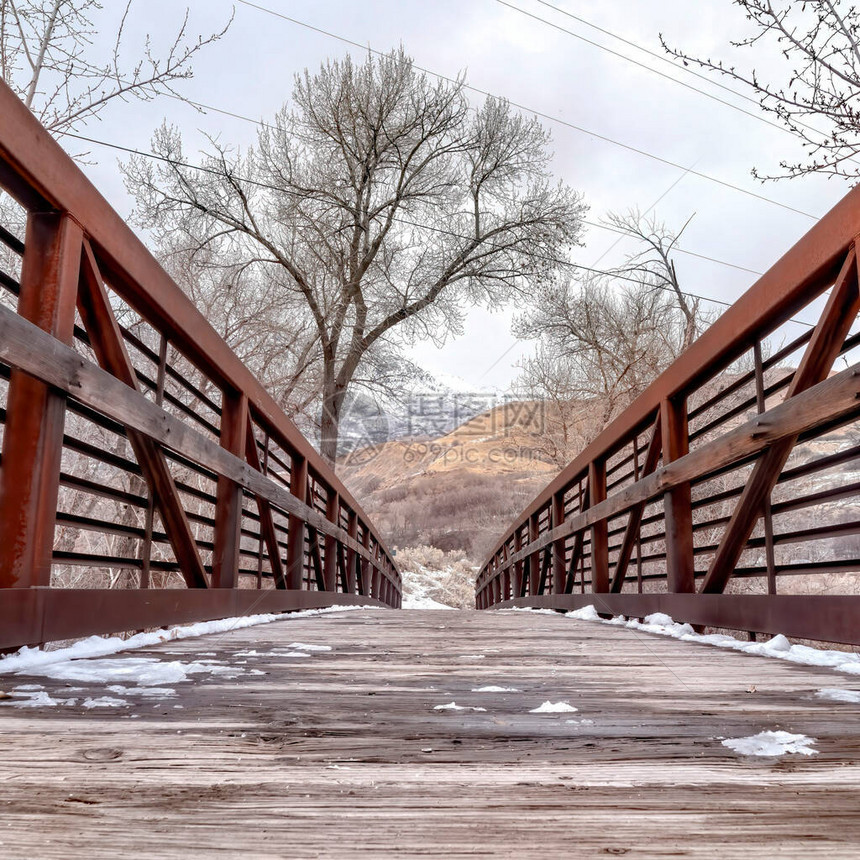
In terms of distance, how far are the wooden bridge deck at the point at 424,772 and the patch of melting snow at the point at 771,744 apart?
2 cm

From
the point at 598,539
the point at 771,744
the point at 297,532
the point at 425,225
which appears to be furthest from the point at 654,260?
the point at 771,744

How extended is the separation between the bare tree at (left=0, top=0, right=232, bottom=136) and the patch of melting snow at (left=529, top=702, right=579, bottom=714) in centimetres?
466

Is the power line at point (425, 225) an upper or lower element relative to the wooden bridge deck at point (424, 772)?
upper

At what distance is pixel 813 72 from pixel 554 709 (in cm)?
342

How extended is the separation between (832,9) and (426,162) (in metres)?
10.7

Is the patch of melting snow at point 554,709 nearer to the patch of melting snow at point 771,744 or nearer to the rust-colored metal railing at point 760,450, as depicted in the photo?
the patch of melting snow at point 771,744

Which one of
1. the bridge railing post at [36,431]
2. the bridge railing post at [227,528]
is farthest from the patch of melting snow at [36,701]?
the bridge railing post at [227,528]

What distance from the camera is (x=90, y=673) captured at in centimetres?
162

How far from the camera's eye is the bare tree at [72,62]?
4.12 metres

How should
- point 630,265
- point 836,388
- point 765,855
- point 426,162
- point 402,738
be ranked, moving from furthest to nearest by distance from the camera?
1. point 426,162
2. point 630,265
3. point 836,388
4. point 402,738
5. point 765,855

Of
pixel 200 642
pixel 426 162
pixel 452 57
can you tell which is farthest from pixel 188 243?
pixel 200 642

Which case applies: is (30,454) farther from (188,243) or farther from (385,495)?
(385,495)

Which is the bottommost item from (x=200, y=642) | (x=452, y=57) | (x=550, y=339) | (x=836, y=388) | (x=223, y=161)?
(x=200, y=642)

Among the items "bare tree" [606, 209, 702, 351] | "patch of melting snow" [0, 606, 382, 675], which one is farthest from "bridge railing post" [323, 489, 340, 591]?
"bare tree" [606, 209, 702, 351]
